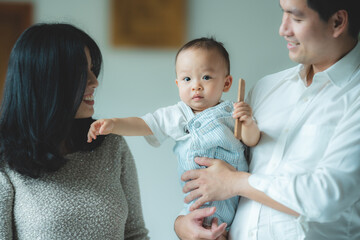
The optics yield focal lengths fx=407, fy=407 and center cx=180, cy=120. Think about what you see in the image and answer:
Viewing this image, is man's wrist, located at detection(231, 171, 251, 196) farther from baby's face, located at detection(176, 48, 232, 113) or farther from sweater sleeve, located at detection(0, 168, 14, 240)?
sweater sleeve, located at detection(0, 168, 14, 240)

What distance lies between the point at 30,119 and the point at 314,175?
3.01 feet

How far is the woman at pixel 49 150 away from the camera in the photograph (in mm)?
1318

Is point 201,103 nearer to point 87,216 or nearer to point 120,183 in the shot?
point 120,183

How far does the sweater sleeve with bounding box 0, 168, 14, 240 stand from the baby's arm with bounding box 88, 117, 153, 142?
0.31 meters

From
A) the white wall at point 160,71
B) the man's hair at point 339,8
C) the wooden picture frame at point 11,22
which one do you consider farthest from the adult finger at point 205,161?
the wooden picture frame at point 11,22

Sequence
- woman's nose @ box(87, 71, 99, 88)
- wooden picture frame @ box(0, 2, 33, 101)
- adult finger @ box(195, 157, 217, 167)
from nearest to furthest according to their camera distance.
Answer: adult finger @ box(195, 157, 217, 167)
woman's nose @ box(87, 71, 99, 88)
wooden picture frame @ box(0, 2, 33, 101)

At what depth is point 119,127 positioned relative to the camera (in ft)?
4.50

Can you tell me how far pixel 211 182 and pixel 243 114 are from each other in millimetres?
237

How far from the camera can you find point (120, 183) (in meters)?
1.53

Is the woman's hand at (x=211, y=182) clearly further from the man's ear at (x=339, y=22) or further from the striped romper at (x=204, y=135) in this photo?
the man's ear at (x=339, y=22)

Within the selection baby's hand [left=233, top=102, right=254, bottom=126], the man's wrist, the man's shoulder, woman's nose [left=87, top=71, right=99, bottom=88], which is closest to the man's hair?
the man's shoulder

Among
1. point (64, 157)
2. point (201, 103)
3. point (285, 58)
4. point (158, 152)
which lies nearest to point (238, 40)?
point (285, 58)

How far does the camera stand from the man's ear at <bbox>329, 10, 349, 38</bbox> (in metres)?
1.21

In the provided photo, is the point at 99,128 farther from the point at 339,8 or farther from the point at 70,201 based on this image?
the point at 339,8
